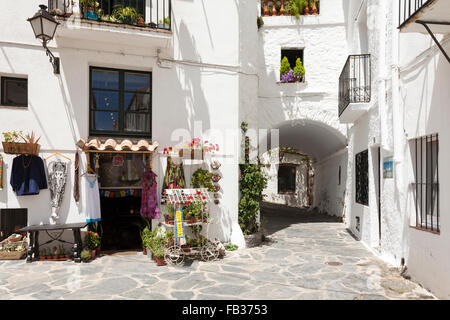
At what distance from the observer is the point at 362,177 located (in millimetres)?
9477

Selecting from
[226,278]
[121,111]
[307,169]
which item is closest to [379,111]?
[226,278]

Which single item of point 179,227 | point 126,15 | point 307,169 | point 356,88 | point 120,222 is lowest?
point 120,222

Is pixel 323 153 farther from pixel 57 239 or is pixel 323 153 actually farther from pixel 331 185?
pixel 57 239

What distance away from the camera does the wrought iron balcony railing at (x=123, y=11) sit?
24.1ft

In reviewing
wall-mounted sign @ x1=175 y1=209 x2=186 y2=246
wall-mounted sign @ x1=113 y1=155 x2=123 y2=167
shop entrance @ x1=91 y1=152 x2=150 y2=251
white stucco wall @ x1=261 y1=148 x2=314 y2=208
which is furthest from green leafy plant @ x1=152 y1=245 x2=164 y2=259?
white stucco wall @ x1=261 y1=148 x2=314 y2=208

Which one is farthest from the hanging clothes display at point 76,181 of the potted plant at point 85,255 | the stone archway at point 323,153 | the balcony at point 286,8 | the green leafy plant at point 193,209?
the balcony at point 286,8

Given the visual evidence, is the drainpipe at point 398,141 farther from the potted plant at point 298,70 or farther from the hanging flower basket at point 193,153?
the potted plant at point 298,70

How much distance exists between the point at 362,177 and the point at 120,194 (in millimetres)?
6822

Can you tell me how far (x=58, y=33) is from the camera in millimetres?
7125

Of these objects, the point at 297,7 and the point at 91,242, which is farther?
the point at 297,7

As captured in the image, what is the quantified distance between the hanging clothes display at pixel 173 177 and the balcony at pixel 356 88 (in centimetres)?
493

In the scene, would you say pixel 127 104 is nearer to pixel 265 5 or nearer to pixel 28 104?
pixel 28 104

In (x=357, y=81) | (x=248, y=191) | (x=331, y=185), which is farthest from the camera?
(x=331, y=185)

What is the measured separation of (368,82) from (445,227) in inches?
205
